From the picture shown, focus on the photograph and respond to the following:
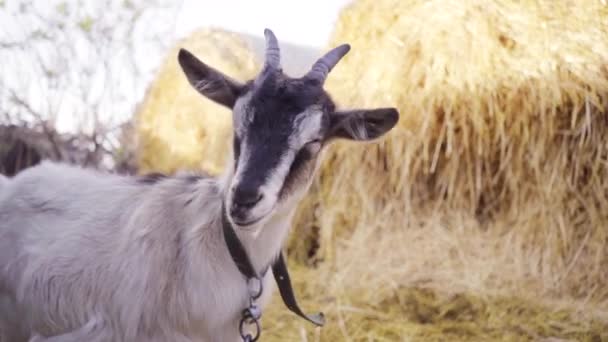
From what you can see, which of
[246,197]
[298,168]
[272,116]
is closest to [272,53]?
[272,116]

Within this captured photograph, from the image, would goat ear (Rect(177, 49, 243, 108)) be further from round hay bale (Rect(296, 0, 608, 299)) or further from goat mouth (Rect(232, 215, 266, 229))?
round hay bale (Rect(296, 0, 608, 299))

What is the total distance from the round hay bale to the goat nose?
343cm

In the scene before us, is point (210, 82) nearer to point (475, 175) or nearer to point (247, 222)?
point (247, 222)

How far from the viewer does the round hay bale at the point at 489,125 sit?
5.45 metres

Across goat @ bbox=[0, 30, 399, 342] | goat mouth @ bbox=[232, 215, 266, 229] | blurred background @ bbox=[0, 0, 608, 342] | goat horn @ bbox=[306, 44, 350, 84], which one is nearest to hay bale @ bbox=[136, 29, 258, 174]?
blurred background @ bbox=[0, 0, 608, 342]

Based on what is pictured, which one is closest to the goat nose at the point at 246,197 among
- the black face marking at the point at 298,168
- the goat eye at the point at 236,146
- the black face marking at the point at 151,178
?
the black face marking at the point at 298,168

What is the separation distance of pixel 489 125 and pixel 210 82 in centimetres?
331

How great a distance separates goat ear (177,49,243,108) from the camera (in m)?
3.16

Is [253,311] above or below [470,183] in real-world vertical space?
above

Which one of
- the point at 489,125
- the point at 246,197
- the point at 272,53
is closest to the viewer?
the point at 246,197

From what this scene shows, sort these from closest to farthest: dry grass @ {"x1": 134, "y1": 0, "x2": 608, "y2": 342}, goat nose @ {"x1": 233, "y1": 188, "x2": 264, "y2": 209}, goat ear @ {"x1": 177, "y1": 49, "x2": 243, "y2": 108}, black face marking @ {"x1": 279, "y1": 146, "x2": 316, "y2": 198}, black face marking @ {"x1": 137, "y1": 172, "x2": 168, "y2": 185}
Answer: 1. goat nose @ {"x1": 233, "y1": 188, "x2": 264, "y2": 209}
2. black face marking @ {"x1": 279, "y1": 146, "x2": 316, "y2": 198}
3. goat ear @ {"x1": 177, "y1": 49, "x2": 243, "y2": 108}
4. black face marking @ {"x1": 137, "y1": 172, "x2": 168, "y2": 185}
5. dry grass @ {"x1": 134, "y1": 0, "x2": 608, "y2": 342}

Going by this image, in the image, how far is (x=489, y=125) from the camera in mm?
5812

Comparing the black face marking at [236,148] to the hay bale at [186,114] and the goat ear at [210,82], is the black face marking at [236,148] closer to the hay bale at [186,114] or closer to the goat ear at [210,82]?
the goat ear at [210,82]

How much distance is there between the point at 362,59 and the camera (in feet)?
20.9
